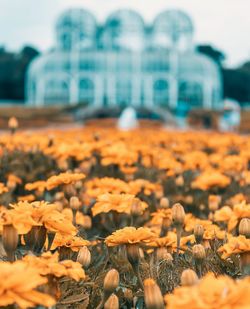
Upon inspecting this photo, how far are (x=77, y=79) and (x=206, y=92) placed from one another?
7614mm

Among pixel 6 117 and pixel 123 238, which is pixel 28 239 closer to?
pixel 123 238

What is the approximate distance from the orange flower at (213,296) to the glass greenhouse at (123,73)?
33.8m

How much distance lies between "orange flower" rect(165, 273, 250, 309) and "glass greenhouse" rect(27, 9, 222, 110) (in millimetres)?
33819

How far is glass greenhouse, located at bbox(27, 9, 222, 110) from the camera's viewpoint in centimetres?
3550

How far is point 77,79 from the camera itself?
35.2m

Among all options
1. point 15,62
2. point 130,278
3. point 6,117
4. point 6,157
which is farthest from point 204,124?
point 15,62

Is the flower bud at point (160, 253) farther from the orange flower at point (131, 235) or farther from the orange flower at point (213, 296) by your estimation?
the orange flower at point (213, 296)

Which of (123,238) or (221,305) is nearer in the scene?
(221,305)

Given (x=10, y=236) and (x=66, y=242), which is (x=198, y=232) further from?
(x=10, y=236)

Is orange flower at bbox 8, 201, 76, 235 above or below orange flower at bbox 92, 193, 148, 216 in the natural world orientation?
above

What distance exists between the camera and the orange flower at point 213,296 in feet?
2.58

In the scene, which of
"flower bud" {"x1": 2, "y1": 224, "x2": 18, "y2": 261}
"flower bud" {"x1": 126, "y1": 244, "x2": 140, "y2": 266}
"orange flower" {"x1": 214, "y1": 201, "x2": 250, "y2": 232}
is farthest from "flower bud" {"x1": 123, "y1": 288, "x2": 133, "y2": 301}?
"orange flower" {"x1": 214, "y1": 201, "x2": 250, "y2": 232}

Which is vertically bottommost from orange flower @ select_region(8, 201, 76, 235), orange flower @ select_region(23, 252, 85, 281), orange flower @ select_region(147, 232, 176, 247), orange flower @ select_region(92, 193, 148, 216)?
orange flower @ select_region(147, 232, 176, 247)

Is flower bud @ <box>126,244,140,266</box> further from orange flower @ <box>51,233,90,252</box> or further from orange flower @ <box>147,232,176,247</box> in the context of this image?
orange flower @ <box>147,232,176,247</box>
